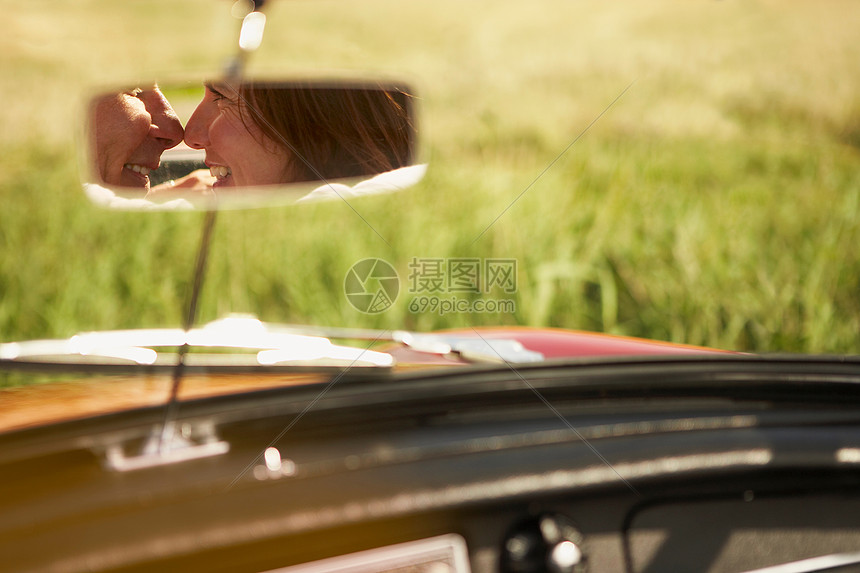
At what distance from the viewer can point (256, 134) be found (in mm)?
1395

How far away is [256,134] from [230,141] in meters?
0.05

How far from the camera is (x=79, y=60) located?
40.9 ft

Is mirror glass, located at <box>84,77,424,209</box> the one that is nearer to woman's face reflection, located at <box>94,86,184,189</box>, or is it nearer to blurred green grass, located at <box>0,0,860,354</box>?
woman's face reflection, located at <box>94,86,184,189</box>

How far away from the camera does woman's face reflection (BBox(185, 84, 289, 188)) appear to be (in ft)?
4.35

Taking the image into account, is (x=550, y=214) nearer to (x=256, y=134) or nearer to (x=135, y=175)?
(x=256, y=134)

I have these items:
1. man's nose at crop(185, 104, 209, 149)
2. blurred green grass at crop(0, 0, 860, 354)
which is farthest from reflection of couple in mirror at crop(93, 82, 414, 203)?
blurred green grass at crop(0, 0, 860, 354)

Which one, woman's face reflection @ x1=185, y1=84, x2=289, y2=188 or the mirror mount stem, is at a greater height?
woman's face reflection @ x1=185, y1=84, x2=289, y2=188

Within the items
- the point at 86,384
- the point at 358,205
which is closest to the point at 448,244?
the point at 358,205

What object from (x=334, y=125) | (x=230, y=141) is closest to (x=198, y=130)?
(x=230, y=141)

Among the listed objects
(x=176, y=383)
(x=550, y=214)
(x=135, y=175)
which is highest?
(x=550, y=214)

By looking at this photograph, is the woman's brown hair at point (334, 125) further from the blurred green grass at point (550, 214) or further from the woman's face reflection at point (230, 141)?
the blurred green grass at point (550, 214)

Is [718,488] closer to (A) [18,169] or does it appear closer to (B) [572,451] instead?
(B) [572,451]

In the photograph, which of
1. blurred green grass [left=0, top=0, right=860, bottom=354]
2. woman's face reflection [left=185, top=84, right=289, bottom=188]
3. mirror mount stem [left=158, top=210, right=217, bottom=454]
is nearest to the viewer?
mirror mount stem [left=158, top=210, right=217, bottom=454]

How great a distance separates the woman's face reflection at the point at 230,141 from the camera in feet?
4.35
